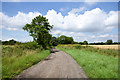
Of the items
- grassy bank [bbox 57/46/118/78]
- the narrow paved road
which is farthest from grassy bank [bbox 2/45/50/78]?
grassy bank [bbox 57/46/118/78]

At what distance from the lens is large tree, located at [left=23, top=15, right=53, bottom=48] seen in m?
22.8

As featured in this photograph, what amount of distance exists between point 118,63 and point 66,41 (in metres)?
90.6

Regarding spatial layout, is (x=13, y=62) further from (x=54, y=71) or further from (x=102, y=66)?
(x=102, y=66)

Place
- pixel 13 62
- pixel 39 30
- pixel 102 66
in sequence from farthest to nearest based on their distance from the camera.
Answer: pixel 39 30, pixel 13 62, pixel 102 66

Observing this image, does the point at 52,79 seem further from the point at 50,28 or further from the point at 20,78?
the point at 50,28

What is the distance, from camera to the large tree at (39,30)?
898 inches

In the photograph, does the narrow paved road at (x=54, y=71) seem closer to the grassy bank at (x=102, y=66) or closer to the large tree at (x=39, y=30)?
the grassy bank at (x=102, y=66)

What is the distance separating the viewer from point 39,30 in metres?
23.0

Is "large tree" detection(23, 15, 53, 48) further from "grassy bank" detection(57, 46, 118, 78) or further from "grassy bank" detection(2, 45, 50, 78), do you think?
"grassy bank" detection(57, 46, 118, 78)

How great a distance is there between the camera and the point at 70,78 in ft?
15.6

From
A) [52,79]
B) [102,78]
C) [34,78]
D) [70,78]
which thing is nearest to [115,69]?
[102,78]

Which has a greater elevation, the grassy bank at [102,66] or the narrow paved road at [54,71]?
the grassy bank at [102,66]

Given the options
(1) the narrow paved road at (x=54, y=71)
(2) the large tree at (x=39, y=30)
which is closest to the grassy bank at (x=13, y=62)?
(1) the narrow paved road at (x=54, y=71)

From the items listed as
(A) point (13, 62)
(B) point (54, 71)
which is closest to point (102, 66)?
(B) point (54, 71)
